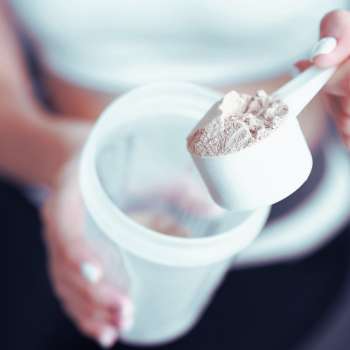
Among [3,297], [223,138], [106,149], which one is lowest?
[3,297]

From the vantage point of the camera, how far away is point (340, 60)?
0.31 m

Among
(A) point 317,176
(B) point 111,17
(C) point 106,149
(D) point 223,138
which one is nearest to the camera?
(D) point 223,138

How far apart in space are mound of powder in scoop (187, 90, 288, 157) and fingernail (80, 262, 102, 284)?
0.17 meters

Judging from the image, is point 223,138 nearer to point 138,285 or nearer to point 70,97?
point 138,285

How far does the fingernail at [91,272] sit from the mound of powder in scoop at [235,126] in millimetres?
173

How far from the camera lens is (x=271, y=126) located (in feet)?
0.93

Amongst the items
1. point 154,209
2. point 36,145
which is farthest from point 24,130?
point 154,209

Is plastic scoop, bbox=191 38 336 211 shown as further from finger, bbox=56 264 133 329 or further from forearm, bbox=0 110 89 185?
forearm, bbox=0 110 89 185

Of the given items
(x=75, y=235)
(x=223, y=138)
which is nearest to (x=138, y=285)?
(x=75, y=235)

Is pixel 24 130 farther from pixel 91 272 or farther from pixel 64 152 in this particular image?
pixel 91 272

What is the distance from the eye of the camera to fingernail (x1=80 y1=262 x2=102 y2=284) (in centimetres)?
43

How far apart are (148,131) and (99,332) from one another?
180mm

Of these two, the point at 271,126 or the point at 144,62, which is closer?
the point at 271,126

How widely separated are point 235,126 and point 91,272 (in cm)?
20
